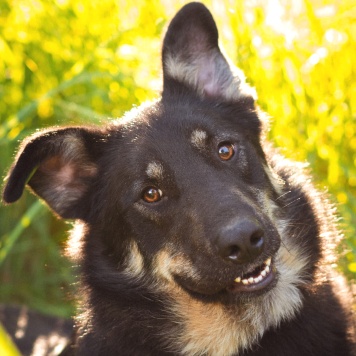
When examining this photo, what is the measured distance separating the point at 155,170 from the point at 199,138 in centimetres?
32

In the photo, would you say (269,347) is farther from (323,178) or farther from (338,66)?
(338,66)

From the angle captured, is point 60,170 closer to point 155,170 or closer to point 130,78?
point 155,170

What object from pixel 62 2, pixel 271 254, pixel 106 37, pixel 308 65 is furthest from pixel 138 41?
pixel 271 254

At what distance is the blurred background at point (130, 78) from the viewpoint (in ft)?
16.4

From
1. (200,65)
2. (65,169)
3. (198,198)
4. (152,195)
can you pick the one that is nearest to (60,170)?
(65,169)

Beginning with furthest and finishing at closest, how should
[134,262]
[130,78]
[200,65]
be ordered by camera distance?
[130,78], [200,65], [134,262]

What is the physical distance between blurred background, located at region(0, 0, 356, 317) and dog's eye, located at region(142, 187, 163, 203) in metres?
0.90

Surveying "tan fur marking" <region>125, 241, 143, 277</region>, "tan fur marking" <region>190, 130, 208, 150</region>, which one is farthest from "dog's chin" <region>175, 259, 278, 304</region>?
"tan fur marking" <region>190, 130, 208, 150</region>

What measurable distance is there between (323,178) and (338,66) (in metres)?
0.84

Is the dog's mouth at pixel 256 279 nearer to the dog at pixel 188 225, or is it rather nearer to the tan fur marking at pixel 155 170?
the dog at pixel 188 225

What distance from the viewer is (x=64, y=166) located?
4.13 m

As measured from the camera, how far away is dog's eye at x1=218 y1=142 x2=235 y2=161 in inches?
151

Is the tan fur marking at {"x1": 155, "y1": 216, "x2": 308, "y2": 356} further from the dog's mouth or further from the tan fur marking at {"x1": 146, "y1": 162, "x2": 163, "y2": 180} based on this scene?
the tan fur marking at {"x1": 146, "y1": 162, "x2": 163, "y2": 180}

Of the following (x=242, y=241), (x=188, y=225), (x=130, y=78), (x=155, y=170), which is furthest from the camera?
(x=130, y=78)
